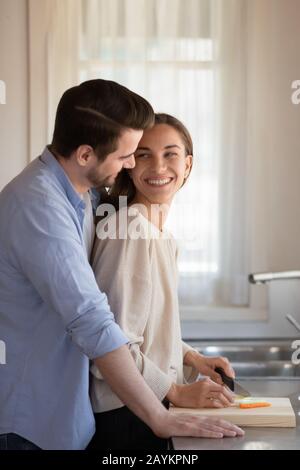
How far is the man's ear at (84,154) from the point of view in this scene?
1402mm

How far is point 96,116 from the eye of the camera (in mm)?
1388

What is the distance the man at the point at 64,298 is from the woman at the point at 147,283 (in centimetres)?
8

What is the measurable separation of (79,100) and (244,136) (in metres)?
1.60

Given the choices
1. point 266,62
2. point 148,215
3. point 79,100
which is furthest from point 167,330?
point 266,62

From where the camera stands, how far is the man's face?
1420mm

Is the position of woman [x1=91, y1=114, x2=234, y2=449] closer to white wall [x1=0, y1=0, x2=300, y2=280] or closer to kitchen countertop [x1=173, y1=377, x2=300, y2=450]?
kitchen countertop [x1=173, y1=377, x2=300, y2=450]

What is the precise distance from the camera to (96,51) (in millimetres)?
2904

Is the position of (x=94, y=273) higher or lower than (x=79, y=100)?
lower

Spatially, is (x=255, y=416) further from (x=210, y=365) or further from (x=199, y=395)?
(x=210, y=365)

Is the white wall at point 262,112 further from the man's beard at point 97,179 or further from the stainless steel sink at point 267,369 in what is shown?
the man's beard at point 97,179

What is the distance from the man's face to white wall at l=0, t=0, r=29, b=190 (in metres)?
1.53

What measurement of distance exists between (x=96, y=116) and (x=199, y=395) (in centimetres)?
53

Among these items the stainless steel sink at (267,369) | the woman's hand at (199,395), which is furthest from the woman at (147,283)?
the stainless steel sink at (267,369)
